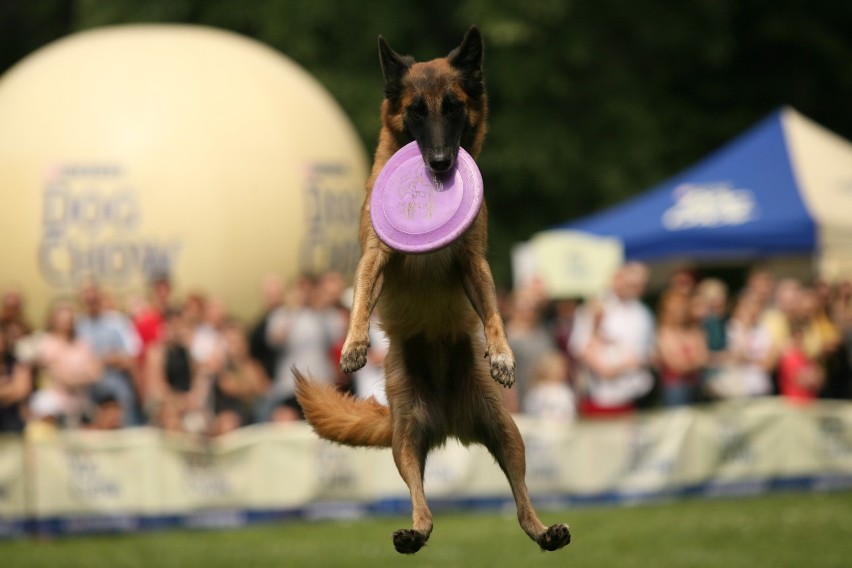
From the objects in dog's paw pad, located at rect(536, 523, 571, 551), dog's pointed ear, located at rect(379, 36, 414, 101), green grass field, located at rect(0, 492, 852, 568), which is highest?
dog's pointed ear, located at rect(379, 36, 414, 101)

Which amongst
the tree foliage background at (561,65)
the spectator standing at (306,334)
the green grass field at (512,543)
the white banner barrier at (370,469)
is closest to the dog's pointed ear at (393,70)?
the green grass field at (512,543)

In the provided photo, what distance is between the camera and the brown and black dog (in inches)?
212

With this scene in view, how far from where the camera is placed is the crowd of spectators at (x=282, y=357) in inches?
532

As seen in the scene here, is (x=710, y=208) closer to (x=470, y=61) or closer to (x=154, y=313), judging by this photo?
(x=154, y=313)

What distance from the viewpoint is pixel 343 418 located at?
6250 millimetres

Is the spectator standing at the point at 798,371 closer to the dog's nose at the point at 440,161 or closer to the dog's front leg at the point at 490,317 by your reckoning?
the dog's front leg at the point at 490,317

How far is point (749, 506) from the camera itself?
14.5m

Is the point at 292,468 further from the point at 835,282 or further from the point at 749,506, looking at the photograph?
the point at 835,282

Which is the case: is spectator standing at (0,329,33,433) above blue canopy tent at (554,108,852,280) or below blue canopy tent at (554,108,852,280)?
below

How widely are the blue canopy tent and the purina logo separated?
0.01 m

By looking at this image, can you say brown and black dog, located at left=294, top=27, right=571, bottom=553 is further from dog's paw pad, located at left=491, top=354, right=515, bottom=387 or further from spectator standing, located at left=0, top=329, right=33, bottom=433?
spectator standing, located at left=0, top=329, right=33, bottom=433

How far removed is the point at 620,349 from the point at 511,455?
319 inches

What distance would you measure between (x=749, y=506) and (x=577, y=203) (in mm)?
10629

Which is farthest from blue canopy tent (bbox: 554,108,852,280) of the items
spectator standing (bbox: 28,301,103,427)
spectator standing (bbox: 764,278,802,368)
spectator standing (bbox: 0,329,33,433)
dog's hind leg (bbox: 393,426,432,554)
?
dog's hind leg (bbox: 393,426,432,554)
